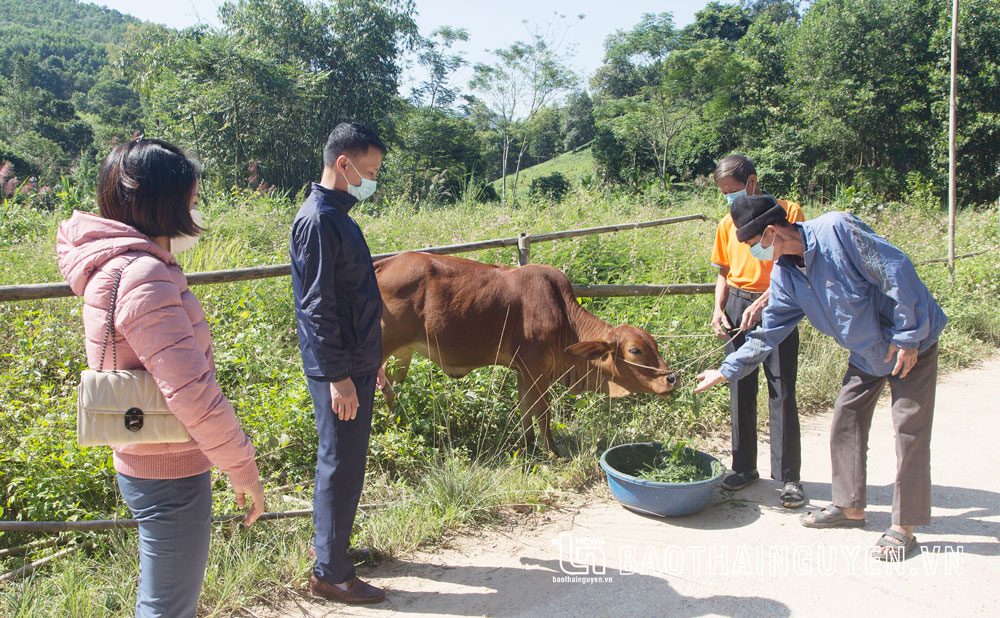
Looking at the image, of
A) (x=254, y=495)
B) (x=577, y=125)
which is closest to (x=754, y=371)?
(x=254, y=495)

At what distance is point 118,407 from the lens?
178 centimetres

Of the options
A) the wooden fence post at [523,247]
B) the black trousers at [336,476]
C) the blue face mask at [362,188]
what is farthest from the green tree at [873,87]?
the black trousers at [336,476]

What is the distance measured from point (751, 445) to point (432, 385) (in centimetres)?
213

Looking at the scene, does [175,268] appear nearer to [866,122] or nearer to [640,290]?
[640,290]

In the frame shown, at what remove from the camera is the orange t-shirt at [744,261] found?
4.02 m

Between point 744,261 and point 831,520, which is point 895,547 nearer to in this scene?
point 831,520

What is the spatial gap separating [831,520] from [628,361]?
4.86ft

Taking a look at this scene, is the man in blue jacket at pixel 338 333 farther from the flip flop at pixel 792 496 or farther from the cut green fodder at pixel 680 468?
the flip flop at pixel 792 496

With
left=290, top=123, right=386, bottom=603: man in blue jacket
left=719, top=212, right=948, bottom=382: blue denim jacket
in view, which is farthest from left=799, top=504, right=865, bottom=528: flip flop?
left=290, top=123, right=386, bottom=603: man in blue jacket

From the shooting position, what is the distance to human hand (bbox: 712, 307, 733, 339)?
4273 millimetres

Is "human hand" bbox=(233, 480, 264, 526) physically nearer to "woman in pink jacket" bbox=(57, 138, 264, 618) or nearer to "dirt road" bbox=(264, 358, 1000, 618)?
"woman in pink jacket" bbox=(57, 138, 264, 618)

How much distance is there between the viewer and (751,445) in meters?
4.24

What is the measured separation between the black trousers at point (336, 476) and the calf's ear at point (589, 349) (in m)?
1.77

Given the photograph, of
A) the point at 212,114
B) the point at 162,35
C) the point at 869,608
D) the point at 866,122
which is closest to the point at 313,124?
the point at 212,114
